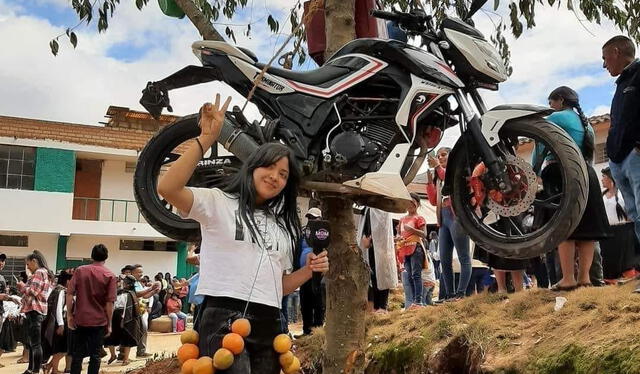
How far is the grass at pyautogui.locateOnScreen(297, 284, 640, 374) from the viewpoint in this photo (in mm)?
3781

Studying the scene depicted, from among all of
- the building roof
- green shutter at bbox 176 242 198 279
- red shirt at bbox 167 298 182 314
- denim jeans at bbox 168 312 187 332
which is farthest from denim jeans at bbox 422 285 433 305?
green shutter at bbox 176 242 198 279

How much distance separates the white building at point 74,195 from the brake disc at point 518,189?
19.4 metres

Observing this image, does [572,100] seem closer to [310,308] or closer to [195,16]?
[195,16]

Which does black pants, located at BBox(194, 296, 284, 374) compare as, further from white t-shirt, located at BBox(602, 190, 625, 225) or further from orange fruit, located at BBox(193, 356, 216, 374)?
white t-shirt, located at BBox(602, 190, 625, 225)

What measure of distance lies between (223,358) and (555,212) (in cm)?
217

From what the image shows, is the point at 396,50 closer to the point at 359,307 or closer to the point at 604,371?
the point at 359,307

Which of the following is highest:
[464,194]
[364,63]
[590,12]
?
[590,12]

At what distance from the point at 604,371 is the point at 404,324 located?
210 centimetres

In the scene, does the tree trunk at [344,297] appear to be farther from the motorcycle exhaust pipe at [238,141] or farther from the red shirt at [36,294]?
the red shirt at [36,294]

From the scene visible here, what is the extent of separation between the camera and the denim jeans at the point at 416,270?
725 centimetres

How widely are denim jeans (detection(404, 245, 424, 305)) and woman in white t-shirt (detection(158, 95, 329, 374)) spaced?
448cm

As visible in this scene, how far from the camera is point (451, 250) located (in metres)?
6.71

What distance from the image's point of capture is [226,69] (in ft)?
14.3

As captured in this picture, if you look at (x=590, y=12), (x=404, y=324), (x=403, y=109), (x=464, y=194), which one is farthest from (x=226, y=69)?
(x=590, y=12)
